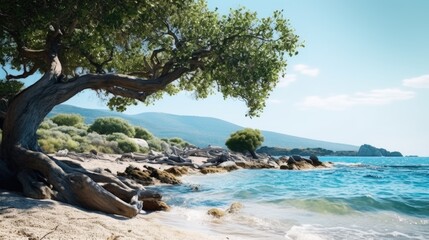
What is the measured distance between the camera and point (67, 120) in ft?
195

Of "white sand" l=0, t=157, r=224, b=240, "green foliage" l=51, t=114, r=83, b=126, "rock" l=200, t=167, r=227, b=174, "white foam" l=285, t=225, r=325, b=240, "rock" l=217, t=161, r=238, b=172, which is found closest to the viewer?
"white sand" l=0, t=157, r=224, b=240

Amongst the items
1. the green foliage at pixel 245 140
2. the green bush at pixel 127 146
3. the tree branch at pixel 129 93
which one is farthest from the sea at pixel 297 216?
the green foliage at pixel 245 140

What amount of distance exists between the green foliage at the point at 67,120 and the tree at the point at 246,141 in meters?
24.9

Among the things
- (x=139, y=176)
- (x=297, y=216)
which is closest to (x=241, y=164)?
(x=139, y=176)

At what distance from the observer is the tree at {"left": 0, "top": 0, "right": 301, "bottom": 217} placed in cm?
992

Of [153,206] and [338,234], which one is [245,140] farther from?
[338,234]

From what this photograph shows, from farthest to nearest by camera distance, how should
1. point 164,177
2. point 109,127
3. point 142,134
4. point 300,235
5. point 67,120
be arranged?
point 142,134
point 67,120
point 109,127
point 164,177
point 300,235

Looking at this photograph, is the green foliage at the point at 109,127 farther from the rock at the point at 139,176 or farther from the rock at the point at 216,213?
the rock at the point at 216,213

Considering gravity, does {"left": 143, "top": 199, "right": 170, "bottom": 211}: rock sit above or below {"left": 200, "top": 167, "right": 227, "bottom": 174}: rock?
above

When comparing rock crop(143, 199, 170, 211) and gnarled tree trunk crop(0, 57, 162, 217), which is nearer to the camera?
gnarled tree trunk crop(0, 57, 162, 217)

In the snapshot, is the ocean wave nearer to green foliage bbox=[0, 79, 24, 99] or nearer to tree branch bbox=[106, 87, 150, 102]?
tree branch bbox=[106, 87, 150, 102]

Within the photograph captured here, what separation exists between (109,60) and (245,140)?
3998cm

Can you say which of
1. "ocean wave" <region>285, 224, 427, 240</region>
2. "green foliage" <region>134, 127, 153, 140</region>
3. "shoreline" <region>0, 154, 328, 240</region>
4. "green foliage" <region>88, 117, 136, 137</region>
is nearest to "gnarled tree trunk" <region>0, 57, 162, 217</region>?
"shoreline" <region>0, 154, 328, 240</region>

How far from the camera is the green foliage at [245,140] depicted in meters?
55.0
